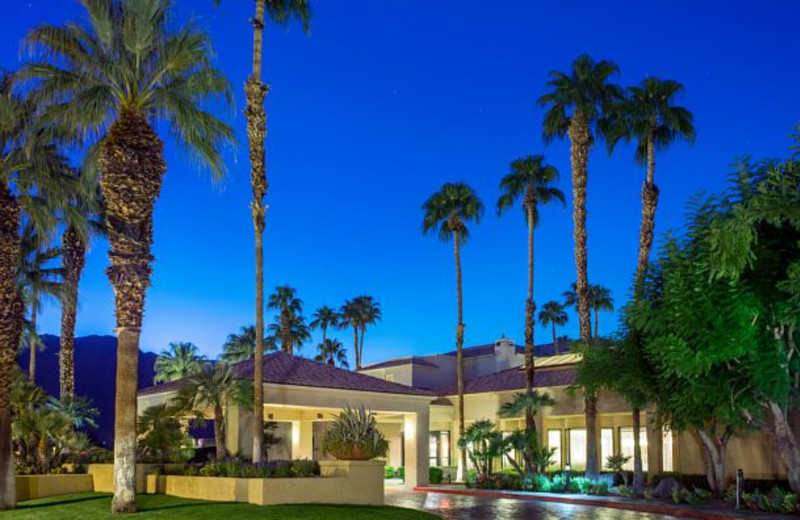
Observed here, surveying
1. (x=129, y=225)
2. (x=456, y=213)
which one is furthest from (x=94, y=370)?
(x=129, y=225)

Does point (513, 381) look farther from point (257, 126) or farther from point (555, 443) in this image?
point (257, 126)

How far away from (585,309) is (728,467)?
8.46 meters

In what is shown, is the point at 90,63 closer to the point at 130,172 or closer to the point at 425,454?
the point at 130,172

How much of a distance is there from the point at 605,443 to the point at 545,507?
1522cm

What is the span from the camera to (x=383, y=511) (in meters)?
18.4

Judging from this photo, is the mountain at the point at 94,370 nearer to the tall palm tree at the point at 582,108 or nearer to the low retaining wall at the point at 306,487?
the tall palm tree at the point at 582,108

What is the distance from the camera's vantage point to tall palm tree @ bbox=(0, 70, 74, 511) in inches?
803

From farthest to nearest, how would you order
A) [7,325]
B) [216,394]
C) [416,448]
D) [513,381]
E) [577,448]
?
[513,381], [577,448], [416,448], [216,394], [7,325]

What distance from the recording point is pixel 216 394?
24.8 meters

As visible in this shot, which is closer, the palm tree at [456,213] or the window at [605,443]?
the window at [605,443]

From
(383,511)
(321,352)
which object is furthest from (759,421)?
(321,352)

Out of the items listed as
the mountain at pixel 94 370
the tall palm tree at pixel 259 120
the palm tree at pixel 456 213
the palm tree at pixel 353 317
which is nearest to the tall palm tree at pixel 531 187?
the palm tree at pixel 456 213

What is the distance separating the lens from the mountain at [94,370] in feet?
385

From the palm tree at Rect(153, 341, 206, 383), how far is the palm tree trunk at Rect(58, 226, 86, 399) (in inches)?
255
